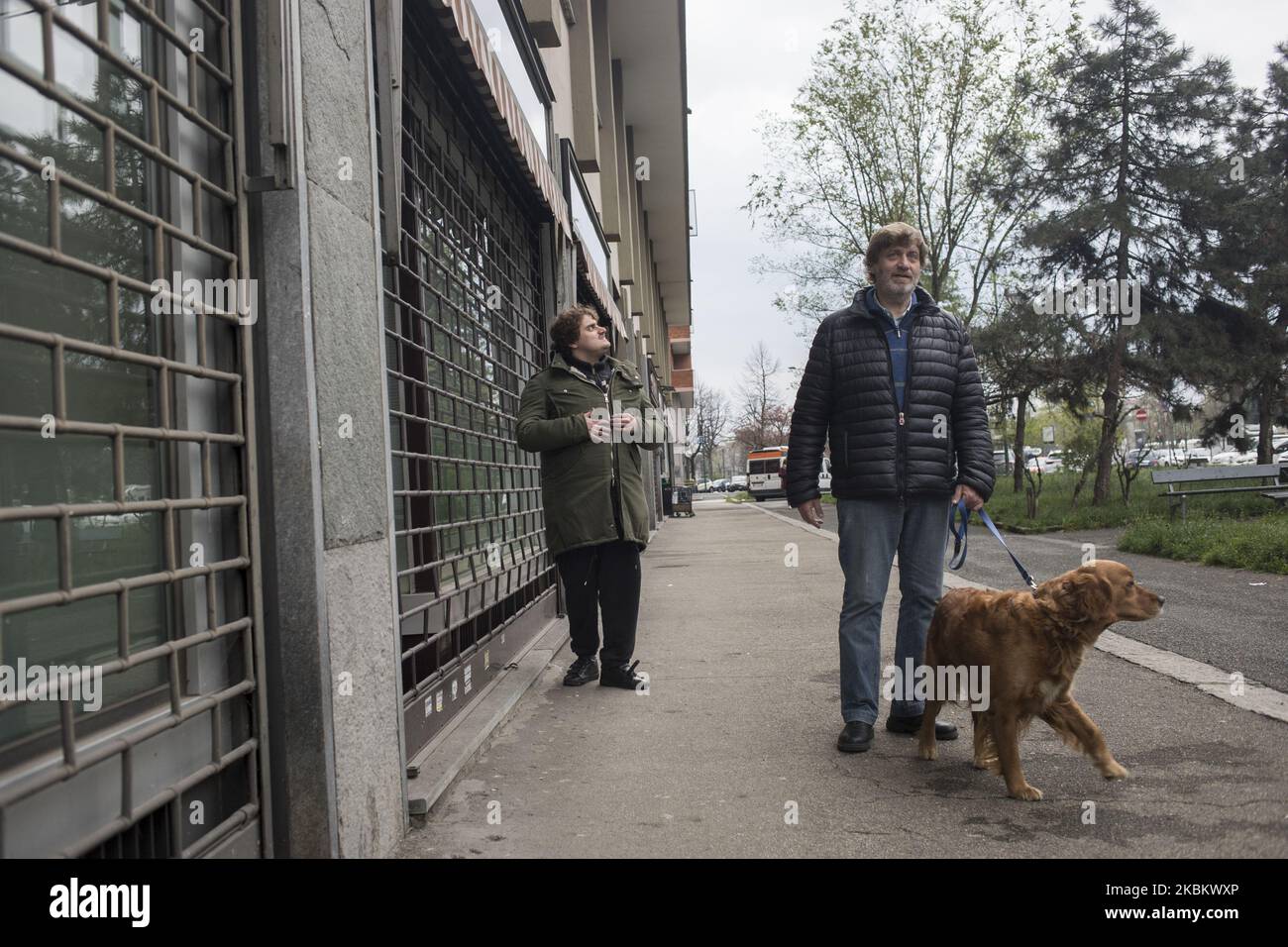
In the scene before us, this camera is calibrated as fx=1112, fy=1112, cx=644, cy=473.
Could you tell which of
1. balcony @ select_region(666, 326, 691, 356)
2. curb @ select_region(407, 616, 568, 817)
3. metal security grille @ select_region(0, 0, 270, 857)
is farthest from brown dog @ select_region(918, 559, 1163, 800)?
balcony @ select_region(666, 326, 691, 356)

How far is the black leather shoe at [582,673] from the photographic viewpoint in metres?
6.12

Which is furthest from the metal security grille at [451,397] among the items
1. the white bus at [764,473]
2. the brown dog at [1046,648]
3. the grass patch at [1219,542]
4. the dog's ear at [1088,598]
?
the white bus at [764,473]

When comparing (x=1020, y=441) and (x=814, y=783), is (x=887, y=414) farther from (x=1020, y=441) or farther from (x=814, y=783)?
(x=1020, y=441)

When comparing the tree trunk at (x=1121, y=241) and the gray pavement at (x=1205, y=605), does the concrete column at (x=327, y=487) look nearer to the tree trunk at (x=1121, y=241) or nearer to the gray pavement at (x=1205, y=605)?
the gray pavement at (x=1205, y=605)

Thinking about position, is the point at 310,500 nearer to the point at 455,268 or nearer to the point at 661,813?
the point at 661,813

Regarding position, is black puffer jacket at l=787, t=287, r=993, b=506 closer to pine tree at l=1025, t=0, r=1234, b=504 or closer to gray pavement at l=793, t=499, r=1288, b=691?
gray pavement at l=793, t=499, r=1288, b=691

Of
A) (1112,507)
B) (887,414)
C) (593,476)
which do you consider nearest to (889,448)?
(887,414)

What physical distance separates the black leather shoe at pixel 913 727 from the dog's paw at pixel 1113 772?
2.58 ft

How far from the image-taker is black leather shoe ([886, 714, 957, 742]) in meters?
4.67

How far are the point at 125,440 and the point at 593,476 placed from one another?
11.4ft

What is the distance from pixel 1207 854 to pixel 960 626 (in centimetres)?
113

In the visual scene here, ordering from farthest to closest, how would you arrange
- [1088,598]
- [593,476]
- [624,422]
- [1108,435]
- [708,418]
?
[708,418], [1108,435], [593,476], [624,422], [1088,598]

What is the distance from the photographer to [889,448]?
4602mm
